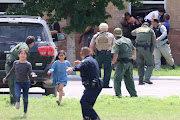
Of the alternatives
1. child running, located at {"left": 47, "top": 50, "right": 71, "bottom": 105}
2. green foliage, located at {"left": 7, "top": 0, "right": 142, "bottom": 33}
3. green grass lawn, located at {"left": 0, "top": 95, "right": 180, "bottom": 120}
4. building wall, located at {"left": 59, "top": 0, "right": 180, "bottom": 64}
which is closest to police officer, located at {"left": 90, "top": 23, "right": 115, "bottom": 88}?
green foliage, located at {"left": 7, "top": 0, "right": 142, "bottom": 33}

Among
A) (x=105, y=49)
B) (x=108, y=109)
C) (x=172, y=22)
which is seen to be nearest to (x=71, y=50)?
(x=105, y=49)

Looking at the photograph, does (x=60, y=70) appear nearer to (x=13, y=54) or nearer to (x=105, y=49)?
(x=13, y=54)

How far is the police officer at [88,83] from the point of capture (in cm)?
889

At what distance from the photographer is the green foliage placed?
18.2m

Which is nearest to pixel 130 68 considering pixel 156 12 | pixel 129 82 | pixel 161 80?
pixel 129 82

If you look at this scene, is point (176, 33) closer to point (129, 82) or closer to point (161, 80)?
point (161, 80)

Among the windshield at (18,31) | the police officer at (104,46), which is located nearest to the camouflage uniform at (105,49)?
the police officer at (104,46)

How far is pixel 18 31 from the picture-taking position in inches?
470

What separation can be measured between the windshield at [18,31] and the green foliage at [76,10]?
614cm

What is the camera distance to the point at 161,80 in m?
17.5

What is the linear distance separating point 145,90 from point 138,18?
8072 millimetres

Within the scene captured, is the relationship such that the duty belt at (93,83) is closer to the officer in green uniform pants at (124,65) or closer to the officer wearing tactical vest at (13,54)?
the officer wearing tactical vest at (13,54)

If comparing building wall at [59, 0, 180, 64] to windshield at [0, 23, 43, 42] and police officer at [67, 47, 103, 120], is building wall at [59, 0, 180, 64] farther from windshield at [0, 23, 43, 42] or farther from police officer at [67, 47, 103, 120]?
police officer at [67, 47, 103, 120]

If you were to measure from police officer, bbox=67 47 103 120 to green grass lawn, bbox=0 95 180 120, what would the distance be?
577mm
